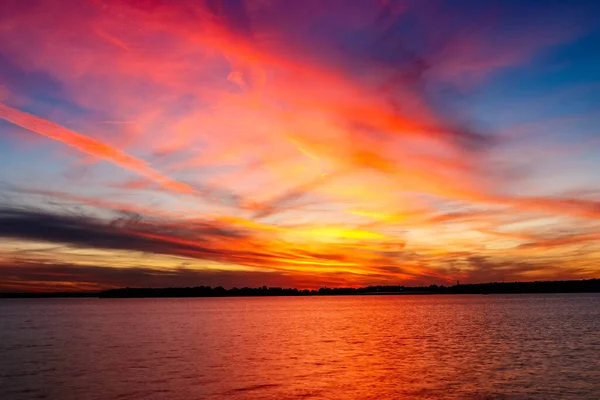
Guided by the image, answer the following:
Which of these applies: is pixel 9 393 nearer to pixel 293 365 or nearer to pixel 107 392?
pixel 107 392

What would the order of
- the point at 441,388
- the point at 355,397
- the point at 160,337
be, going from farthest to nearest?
the point at 160,337 < the point at 441,388 < the point at 355,397

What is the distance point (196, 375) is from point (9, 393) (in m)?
14.0

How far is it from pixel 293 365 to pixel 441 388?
1625 cm

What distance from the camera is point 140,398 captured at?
35.6m

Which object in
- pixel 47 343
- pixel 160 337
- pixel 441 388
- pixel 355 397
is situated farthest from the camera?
pixel 160 337

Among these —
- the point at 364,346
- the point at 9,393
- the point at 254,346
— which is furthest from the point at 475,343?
the point at 9,393

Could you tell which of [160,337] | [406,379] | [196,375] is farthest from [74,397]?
[160,337]

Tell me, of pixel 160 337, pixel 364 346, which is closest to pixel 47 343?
pixel 160 337

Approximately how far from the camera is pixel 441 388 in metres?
38.1

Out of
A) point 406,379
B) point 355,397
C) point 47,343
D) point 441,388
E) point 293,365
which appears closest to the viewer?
point 355,397

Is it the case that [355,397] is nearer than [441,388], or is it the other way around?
[355,397]

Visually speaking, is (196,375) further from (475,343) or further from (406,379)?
(475,343)

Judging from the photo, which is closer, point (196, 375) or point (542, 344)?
point (196, 375)

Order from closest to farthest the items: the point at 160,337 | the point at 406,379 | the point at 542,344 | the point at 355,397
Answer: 1. the point at 355,397
2. the point at 406,379
3. the point at 542,344
4. the point at 160,337
